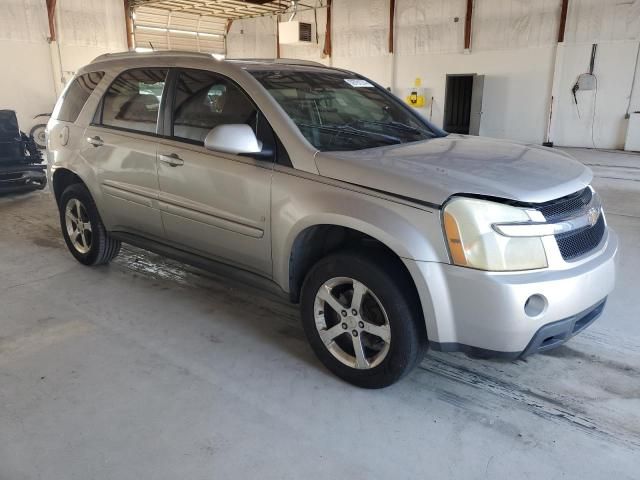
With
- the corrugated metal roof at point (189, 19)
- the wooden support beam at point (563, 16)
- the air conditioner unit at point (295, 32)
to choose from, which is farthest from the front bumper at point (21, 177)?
the wooden support beam at point (563, 16)

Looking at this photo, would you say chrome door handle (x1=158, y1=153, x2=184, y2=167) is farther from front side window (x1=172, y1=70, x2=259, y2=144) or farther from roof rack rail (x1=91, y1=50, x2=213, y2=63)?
roof rack rail (x1=91, y1=50, x2=213, y2=63)

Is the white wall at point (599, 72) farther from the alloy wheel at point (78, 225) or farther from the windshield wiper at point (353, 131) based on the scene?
the alloy wheel at point (78, 225)

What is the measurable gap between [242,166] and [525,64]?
12.9 m

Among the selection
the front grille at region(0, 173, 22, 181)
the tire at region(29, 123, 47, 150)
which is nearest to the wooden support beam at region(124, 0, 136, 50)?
the tire at region(29, 123, 47, 150)

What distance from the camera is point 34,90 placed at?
1373cm

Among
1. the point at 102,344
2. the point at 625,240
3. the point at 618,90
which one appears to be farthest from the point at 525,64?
the point at 102,344

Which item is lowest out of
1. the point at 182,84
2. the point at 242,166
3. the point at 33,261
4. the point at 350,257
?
the point at 33,261

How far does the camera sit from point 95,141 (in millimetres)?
3689

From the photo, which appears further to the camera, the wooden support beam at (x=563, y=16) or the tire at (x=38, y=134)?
the tire at (x=38, y=134)

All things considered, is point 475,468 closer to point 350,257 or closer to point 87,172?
point 350,257

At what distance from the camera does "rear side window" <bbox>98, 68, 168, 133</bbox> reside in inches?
131

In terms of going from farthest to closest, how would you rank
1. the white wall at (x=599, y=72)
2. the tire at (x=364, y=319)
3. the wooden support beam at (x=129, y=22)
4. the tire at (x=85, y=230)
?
the wooden support beam at (x=129, y=22) < the white wall at (x=599, y=72) < the tire at (x=85, y=230) < the tire at (x=364, y=319)

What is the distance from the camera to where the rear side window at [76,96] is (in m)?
3.85

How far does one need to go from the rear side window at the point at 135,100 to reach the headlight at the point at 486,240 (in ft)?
6.97
